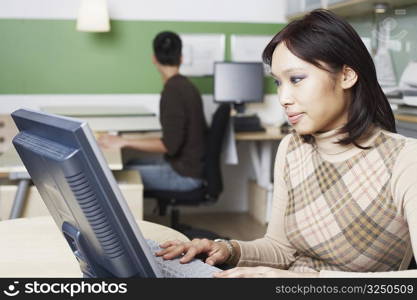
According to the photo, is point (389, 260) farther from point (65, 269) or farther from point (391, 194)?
point (65, 269)

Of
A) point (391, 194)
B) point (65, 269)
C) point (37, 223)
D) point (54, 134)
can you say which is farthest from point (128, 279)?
point (37, 223)

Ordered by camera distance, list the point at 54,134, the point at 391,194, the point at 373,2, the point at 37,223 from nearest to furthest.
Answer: the point at 54,134 < the point at 391,194 < the point at 37,223 < the point at 373,2

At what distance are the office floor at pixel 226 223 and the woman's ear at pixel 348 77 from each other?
2.57 m

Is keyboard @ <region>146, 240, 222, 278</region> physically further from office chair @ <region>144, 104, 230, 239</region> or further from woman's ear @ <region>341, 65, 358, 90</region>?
office chair @ <region>144, 104, 230, 239</region>

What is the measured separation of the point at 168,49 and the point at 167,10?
921 millimetres

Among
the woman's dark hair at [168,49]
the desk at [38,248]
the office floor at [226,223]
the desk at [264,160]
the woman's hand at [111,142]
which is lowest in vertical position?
the office floor at [226,223]

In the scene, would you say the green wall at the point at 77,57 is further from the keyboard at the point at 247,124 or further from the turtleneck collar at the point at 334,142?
the turtleneck collar at the point at 334,142

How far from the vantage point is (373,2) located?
2.94m

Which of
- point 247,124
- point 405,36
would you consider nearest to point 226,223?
point 247,124

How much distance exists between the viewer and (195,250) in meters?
1.19

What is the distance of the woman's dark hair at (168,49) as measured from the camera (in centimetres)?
326

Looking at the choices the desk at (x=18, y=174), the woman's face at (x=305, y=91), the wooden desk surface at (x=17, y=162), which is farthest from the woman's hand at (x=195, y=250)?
the desk at (x=18, y=174)

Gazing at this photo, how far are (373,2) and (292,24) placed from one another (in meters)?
1.90

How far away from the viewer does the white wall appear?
3.89 metres
